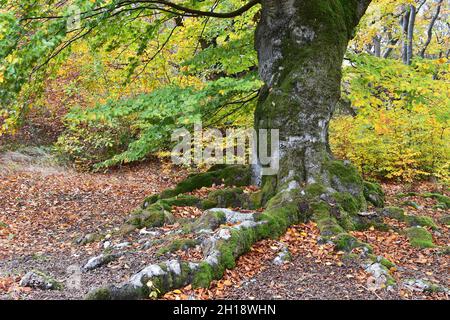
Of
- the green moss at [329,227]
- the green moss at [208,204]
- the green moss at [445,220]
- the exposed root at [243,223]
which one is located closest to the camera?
the exposed root at [243,223]

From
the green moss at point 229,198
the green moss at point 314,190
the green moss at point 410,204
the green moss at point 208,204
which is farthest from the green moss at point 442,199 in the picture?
the green moss at point 208,204

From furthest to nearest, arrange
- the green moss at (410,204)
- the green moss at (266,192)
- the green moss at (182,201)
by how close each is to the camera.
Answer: the green moss at (410,204)
the green moss at (182,201)
the green moss at (266,192)

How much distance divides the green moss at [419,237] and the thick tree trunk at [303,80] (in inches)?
51.9

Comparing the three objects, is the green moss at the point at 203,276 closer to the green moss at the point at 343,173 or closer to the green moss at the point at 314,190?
the green moss at the point at 314,190

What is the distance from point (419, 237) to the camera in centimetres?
533

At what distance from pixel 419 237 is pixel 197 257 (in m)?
3.04

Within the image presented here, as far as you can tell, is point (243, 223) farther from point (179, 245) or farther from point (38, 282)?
point (38, 282)

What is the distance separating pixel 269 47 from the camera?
6469mm

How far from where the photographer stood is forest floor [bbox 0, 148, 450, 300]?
3777 millimetres

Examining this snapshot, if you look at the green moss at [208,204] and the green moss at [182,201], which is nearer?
the green moss at [208,204]

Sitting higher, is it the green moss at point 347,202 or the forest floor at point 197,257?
the green moss at point 347,202

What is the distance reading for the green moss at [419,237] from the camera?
5129 mm
